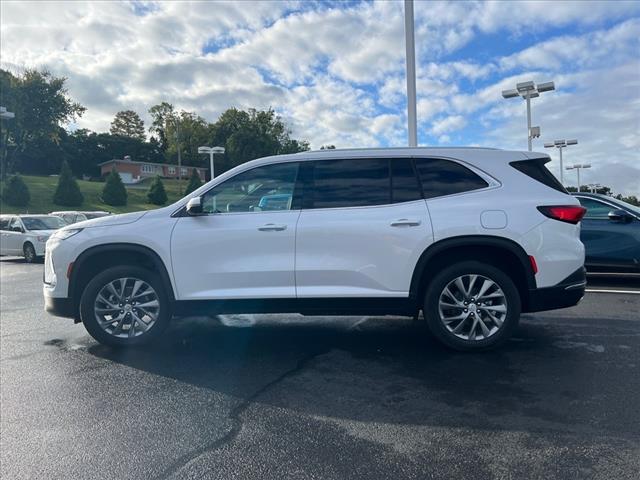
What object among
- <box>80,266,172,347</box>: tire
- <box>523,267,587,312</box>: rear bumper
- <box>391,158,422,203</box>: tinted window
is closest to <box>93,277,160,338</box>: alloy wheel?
<box>80,266,172,347</box>: tire

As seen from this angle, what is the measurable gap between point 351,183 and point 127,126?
112097mm

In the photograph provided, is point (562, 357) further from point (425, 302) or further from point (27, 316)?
point (27, 316)

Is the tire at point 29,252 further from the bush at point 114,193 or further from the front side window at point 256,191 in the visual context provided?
the bush at point 114,193

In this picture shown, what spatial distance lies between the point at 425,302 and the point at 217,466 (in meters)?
2.61

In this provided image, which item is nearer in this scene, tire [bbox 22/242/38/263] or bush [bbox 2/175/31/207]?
tire [bbox 22/242/38/263]

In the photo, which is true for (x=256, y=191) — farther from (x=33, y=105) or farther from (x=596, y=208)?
(x=33, y=105)

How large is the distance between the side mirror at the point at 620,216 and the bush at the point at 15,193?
44.3 meters

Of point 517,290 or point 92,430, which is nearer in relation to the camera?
point 92,430

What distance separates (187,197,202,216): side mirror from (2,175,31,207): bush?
4338 cm

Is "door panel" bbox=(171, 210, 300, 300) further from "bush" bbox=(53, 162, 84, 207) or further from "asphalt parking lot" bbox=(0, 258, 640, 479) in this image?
"bush" bbox=(53, 162, 84, 207)

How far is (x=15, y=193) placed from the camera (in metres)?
41.6

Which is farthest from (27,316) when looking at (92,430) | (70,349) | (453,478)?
(453,478)

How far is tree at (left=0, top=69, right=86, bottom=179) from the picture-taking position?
48.6 metres

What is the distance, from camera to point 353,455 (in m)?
3.09
